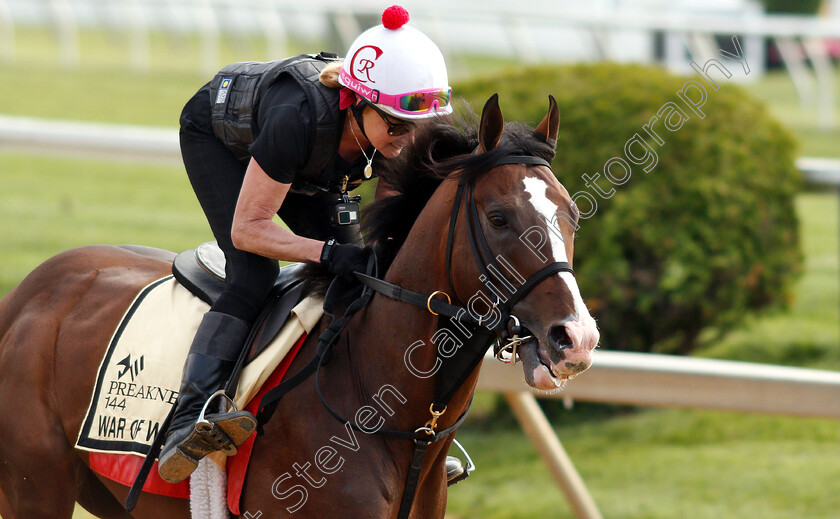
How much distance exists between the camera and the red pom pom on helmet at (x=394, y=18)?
292 cm

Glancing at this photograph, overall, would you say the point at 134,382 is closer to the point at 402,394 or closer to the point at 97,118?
the point at 402,394

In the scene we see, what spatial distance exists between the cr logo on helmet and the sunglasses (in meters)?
0.08

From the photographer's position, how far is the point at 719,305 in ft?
20.7

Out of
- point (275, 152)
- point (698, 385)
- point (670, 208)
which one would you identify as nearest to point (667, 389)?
point (698, 385)

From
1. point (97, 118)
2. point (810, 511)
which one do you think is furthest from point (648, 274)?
point (97, 118)

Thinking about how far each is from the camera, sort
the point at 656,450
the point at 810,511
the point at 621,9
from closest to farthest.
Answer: the point at 810,511 → the point at 656,450 → the point at 621,9

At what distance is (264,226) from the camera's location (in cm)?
296

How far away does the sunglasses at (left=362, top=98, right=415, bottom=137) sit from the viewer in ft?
9.66

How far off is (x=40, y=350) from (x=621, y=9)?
15895 millimetres

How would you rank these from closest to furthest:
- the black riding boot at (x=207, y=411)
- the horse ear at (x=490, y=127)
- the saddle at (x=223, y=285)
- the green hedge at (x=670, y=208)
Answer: the horse ear at (x=490, y=127), the black riding boot at (x=207, y=411), the saddle at (x=223, y=285), the green hedge at (x=670, y=208)

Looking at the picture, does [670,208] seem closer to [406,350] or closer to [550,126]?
[550,126]

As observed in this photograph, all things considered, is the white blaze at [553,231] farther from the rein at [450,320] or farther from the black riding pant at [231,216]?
the black riding pant at [231,216]

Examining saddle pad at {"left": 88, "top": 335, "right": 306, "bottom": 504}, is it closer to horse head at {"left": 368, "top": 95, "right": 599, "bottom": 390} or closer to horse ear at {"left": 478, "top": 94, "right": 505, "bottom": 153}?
horse head at {"left": 368, "top": 95, "right": 599, "bottom": 390}

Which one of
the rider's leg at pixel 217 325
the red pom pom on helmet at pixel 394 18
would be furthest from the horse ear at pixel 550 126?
the rider's leg at pixel 217 325
